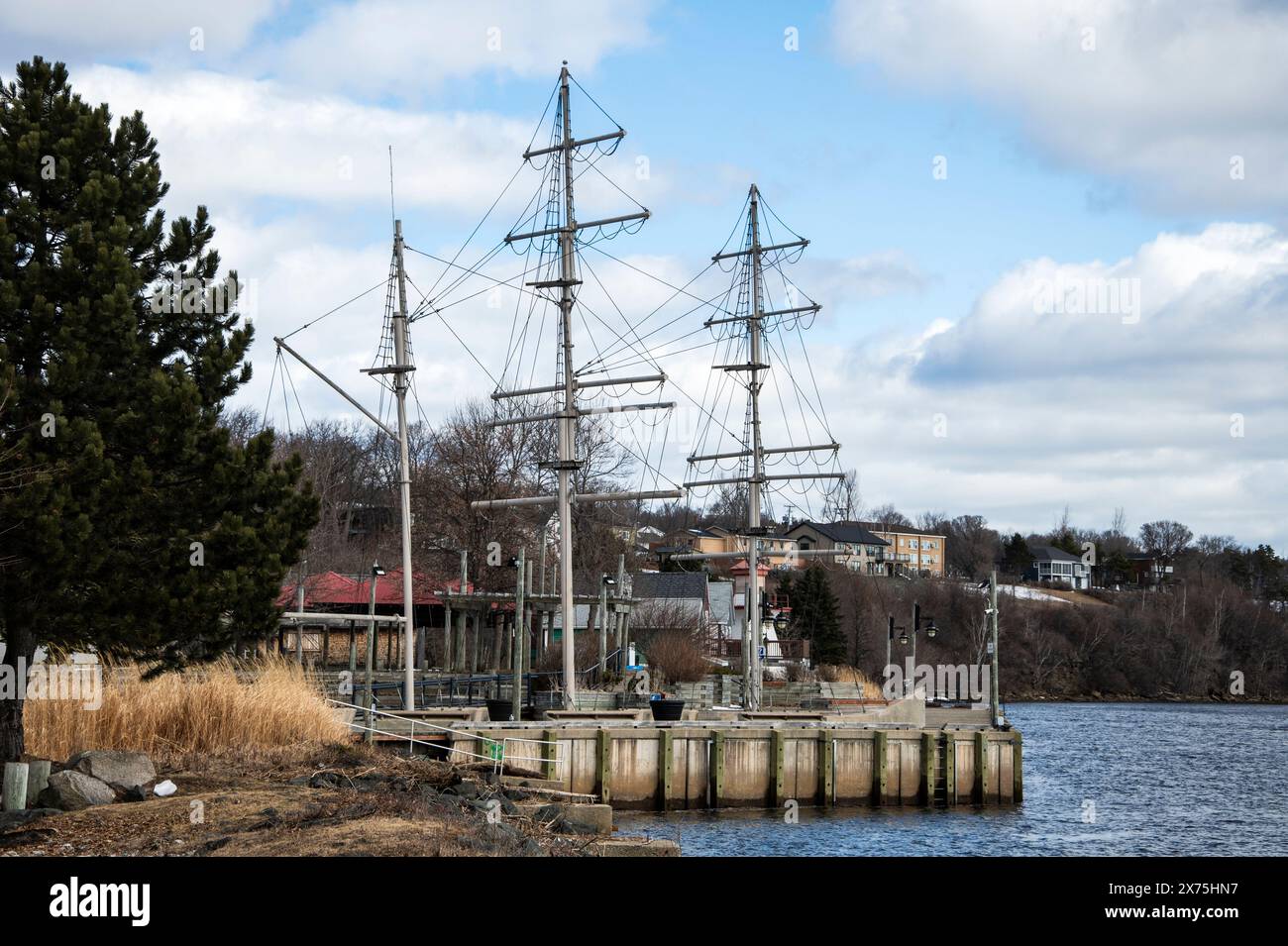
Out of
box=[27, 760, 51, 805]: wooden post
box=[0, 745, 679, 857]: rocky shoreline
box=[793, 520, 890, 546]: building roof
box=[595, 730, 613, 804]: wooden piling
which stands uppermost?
box=[793, 520, 890, 546]: building roof

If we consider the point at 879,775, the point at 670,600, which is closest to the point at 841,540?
the point at 670,600

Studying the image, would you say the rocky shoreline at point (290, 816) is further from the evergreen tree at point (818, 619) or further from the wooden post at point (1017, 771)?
the evergreen tree at point (818, 619)

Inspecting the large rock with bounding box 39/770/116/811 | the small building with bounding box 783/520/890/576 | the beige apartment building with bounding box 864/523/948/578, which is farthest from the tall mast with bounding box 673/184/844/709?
the beige apartment building with bounding box 864/523/948/578

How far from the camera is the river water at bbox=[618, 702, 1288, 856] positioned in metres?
29.3

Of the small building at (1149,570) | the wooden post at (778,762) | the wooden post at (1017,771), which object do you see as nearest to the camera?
the wooden post at (778,762)

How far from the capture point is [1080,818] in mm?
36438

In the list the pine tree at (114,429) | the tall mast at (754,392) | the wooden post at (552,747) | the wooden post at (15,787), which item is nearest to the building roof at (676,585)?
the tall mast at (754,392)

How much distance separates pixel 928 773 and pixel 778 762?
15.5 feet

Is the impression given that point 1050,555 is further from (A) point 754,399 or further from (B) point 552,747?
(B) point 552,747

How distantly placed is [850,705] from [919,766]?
42.6 feet

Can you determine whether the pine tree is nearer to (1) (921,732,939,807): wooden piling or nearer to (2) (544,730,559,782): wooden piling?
(2) (544,730,559,782): wooden piling

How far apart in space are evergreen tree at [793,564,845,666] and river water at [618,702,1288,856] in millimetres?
24802

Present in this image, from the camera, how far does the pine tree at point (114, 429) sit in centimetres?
1819
